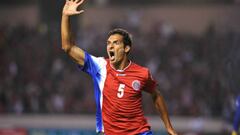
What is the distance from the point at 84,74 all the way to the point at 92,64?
1166cm

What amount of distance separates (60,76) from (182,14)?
18.2ft

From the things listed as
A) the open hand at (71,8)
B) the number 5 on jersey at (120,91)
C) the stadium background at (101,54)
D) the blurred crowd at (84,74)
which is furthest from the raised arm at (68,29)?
the blurred crowd at (84,74)

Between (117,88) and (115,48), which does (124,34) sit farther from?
(117,88)

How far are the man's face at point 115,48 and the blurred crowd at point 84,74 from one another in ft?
29.9

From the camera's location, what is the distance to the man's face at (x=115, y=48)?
603 cm

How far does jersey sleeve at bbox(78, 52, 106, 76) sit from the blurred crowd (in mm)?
9090

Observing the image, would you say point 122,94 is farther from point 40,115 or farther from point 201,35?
point 201,35

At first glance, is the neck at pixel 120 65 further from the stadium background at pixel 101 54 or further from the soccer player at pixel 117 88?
the stadium background at pixel 101 54

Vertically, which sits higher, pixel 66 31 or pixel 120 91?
pixel 66 31

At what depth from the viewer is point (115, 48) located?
237 inches

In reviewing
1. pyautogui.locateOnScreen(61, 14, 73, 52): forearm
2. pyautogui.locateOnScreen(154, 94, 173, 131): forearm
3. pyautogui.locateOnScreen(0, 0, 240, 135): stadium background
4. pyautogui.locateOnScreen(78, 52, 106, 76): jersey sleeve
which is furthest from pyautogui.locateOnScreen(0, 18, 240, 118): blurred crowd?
pyautogui.locateOnScreen(61, 14, 73, 52): forearm

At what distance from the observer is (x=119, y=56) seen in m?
6.06

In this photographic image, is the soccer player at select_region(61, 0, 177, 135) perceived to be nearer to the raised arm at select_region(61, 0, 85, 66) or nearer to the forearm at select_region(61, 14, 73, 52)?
the raised arm at select_region(61, 0, 85, 66)

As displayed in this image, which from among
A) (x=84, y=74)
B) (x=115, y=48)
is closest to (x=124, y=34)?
(x=115, y=48)
